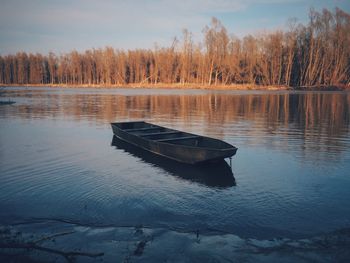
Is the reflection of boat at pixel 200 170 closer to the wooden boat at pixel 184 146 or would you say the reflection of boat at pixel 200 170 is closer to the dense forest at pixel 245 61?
the wooden boat at pixel 184 146

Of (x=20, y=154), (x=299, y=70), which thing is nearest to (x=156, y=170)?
(x=20, y=154)

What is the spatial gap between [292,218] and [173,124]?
59.0ft

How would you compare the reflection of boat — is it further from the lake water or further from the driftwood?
the driftwood

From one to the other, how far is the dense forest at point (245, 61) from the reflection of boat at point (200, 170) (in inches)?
2926

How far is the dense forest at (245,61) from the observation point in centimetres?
8012

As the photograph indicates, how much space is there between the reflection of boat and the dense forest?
7433 cm

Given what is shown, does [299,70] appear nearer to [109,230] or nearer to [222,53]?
[222,53]

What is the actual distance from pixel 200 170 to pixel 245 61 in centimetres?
8106

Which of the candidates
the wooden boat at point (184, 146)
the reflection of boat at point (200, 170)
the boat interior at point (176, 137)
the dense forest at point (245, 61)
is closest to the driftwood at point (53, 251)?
the reflection of boat at point (200, 170)

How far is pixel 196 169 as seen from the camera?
13.5 meters

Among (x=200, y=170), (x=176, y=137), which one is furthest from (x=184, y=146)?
(x=176, y=137)

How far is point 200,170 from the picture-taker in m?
13.4

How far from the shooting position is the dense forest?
80125mm

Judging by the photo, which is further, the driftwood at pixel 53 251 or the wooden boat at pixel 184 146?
the wooden boat at pixel 184 146
